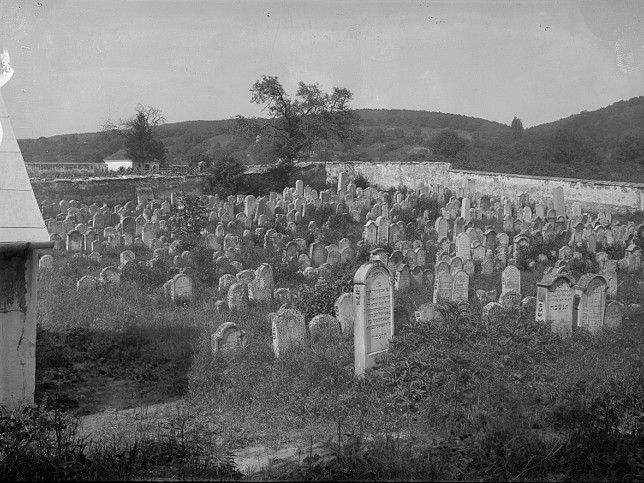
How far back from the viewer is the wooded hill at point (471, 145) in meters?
36.9

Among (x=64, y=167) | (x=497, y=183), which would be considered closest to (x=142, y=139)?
(x=64, y=167)

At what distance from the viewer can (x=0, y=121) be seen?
6.21m

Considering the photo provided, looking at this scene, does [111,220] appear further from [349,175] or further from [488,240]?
[349,175]

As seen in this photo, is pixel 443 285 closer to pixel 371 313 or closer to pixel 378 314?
pixel 378 314

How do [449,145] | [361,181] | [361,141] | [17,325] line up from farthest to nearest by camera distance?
[449,145] < [361,141] < [361,181] < [17,325]

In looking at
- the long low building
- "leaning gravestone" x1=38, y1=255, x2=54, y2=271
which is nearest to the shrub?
the long low building

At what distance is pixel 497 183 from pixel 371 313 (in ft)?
92.2

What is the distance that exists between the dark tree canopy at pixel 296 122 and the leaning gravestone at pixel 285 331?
88.8 ft

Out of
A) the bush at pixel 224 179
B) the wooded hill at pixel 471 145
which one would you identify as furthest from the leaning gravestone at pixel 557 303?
the bush at pixel 224 179

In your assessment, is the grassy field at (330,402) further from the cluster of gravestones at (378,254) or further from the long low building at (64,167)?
the long low building at (64,167)

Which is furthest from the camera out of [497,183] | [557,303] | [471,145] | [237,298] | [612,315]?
[471,145]

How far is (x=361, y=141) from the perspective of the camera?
4753cm

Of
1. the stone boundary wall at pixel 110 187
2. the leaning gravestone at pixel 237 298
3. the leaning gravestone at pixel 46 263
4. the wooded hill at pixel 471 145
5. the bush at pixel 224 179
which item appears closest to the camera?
the leaning gravestone at pixel 237 298

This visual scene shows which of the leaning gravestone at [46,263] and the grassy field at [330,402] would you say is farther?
the leaning gravestone at [46,263]
